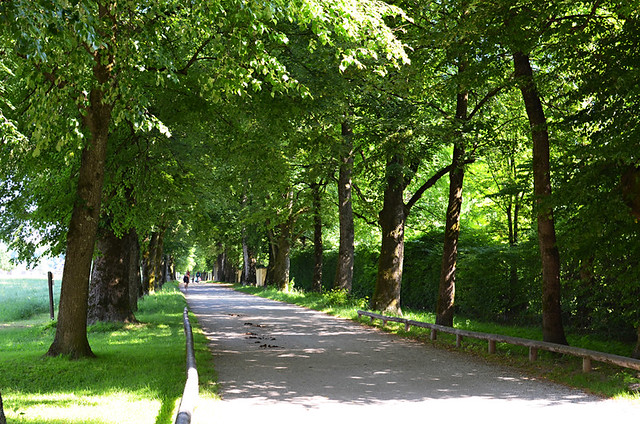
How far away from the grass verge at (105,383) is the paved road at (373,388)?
60 cm

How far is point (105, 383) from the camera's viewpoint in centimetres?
931

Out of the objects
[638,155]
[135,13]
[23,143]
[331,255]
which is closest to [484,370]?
[638,155]

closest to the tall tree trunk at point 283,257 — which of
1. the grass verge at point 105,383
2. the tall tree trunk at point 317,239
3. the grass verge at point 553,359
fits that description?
the tall tree trunk at point 317,239

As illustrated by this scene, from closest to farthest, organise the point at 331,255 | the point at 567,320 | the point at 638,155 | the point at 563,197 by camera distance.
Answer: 1. the point at 638,155
2. the point at 563,197
3. the point at 567,320
4. the point at 331,255

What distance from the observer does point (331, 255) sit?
41375 millimetres

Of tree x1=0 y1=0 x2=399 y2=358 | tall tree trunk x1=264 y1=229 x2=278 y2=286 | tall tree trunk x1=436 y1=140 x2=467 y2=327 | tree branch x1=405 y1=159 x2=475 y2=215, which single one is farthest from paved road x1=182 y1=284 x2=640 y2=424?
tall tree trunk x1=264 y1=229 x2=278 y2=286

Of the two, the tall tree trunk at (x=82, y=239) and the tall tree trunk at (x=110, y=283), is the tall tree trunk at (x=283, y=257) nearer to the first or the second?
the tall tree trunk at (x=110, y=283)

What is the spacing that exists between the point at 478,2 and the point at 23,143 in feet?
30.3

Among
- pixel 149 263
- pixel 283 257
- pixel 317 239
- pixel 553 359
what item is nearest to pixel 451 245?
pixel 553 359

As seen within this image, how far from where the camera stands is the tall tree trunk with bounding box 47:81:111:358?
38.5 ft

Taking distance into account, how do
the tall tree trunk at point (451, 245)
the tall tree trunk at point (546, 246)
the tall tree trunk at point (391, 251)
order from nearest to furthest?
the tall tree trunk at point (546, 246), the tall tree trunk at point (451, 245), the tall tree trunk at point (391, 251)

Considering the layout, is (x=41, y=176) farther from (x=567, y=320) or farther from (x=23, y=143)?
(x=567, y=320)

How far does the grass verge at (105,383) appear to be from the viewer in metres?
7.25

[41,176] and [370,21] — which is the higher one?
[370,21]
